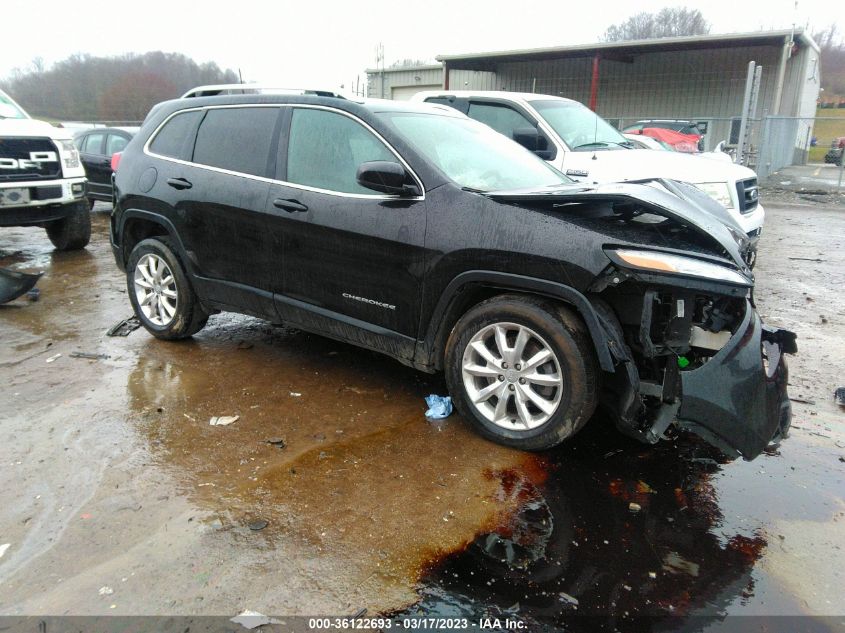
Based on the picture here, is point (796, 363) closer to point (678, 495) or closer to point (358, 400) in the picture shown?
point (678, 495)

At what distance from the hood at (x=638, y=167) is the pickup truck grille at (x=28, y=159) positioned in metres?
6.22

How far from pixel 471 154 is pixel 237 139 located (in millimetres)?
1679

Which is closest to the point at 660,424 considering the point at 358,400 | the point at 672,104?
the point at 358,400

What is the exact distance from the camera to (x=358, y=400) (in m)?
4.14

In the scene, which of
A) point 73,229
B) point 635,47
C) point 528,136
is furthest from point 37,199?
point 635,47

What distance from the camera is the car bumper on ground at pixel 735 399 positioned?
2.92 meters

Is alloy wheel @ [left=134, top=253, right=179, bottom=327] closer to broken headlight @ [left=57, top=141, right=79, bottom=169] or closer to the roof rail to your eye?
the roof rail

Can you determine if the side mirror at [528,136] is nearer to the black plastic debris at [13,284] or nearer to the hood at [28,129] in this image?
the black plastic debris at [13,284]

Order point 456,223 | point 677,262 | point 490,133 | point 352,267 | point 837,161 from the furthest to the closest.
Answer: point 837,161 < point 490,133 < point 352,267 < point 456,223 < point 677,262

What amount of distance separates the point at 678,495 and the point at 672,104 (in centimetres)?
2538

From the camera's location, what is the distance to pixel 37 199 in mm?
7730

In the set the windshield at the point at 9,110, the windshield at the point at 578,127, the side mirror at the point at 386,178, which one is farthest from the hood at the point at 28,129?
the side mirror at the point at 386,178

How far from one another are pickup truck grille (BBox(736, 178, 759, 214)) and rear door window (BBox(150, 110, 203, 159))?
5.73 m

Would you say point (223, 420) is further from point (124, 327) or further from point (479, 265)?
point (124, 327)
